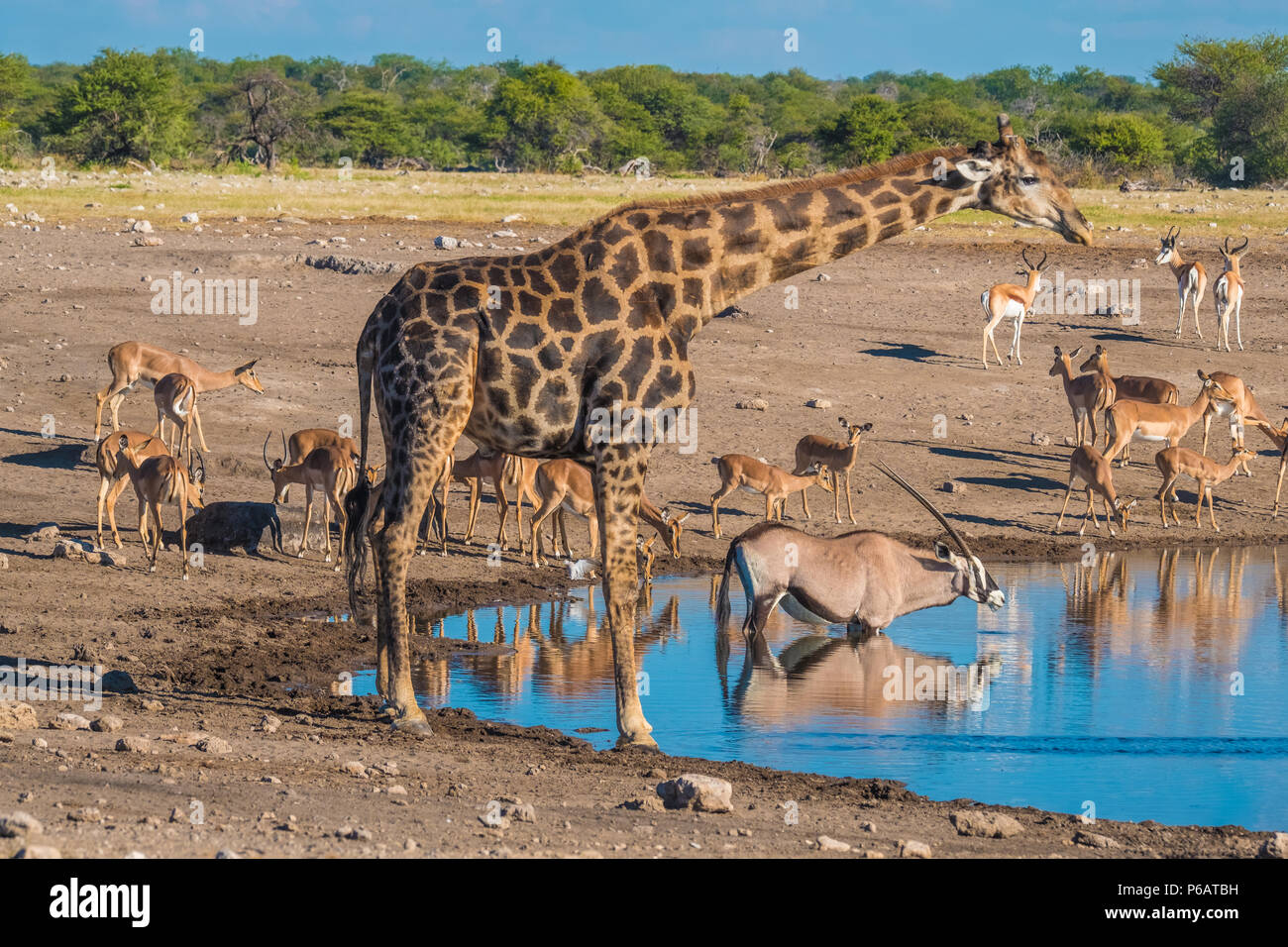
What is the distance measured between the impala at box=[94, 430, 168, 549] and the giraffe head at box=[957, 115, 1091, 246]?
8379mm

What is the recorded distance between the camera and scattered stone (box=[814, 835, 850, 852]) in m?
7.11

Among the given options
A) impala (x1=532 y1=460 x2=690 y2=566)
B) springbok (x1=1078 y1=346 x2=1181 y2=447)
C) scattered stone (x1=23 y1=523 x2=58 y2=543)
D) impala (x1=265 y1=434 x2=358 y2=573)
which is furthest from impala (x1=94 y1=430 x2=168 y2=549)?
springbok (x1=1078 y1=346 x2=1181 y2=447)

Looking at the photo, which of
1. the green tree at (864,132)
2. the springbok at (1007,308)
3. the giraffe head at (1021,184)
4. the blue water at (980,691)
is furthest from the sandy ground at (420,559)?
the green tree at (864,132)

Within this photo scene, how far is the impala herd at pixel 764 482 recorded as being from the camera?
13531 mm

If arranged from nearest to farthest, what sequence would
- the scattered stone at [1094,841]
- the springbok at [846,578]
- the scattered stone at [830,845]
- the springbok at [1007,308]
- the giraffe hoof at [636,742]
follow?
the scattered stone at [830,845] < the scattered stone at [1094,841] < the giraffe hoof at [636,742] < the springbok at [846,578] < the springbok at [1007,308]

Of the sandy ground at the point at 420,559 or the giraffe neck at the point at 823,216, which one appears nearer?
the sandy ground at the point at 420,559

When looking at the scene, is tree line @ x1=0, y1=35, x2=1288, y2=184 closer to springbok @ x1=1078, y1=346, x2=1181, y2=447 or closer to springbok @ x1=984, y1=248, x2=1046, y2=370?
springbok @ x1=984, y1=248, x2=1046, y2=370

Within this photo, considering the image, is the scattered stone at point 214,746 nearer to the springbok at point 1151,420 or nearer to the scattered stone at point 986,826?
the scattered stone at point 986,826

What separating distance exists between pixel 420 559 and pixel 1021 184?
8.13 metres

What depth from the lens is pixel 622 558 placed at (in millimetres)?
9609

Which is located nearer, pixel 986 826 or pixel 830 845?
pixel 830 845

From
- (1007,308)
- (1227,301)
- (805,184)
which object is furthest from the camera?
(1227,301)

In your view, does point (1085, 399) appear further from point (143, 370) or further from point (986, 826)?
point (986, 826)

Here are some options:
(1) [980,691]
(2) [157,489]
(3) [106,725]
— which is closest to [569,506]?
(2) [157,489]
